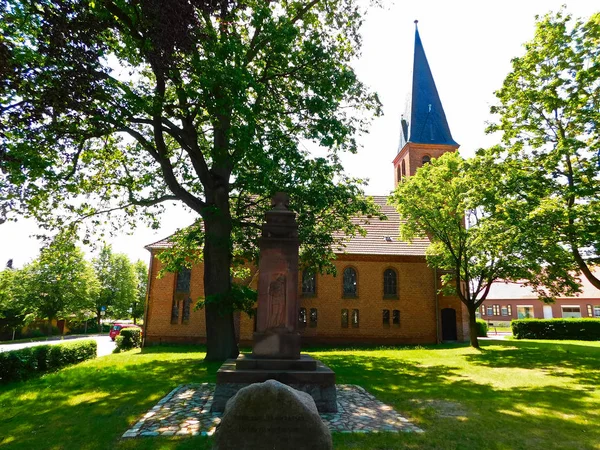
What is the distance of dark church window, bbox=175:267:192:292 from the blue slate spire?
78.6 feet

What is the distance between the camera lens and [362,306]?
2670cm

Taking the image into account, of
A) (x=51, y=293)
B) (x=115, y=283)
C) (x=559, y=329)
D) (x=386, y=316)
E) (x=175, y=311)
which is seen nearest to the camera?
(x=175, y=311)

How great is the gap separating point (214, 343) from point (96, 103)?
904 centimetres

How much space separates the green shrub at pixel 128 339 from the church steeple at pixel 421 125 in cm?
2544

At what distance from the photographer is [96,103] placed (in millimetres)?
10680

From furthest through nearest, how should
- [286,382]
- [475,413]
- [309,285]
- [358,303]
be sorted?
[309,285] < [358,303] < [475,413] < [286,382]

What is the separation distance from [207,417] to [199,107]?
9.83 metres

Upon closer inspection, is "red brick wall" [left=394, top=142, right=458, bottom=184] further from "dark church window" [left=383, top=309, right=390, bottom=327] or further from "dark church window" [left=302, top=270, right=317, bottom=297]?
"dark church window" [left=302, top=270, right=317, bottom=297]

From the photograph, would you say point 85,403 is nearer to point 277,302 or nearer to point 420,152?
point 277,302

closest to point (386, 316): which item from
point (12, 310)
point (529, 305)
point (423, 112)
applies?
point (423, 112)

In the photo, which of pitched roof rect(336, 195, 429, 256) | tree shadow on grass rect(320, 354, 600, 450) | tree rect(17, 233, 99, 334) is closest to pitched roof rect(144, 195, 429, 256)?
pitched roof rect(336, 195, 429, 256)

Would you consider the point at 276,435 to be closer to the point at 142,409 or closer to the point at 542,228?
the point at 142,409

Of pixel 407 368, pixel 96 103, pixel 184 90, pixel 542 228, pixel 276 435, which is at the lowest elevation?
pixel 407 368

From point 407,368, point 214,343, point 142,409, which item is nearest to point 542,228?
point 407,368
